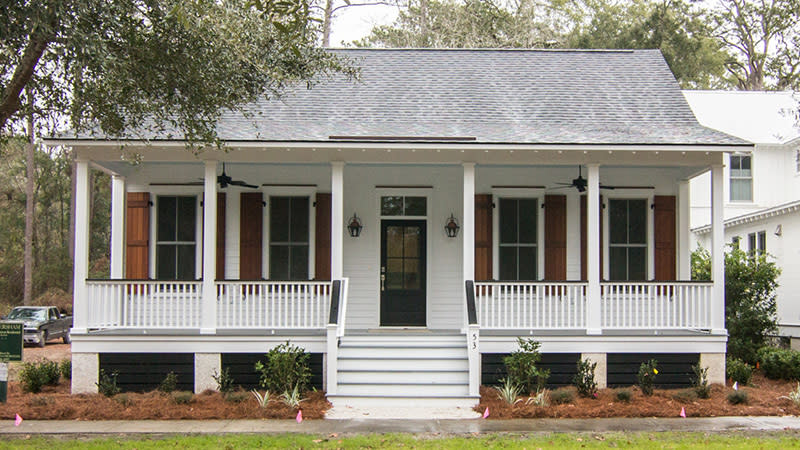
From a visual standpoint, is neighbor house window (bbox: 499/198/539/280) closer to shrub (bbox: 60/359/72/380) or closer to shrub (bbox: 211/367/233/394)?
shrub (bbox: 211/367/233/394)

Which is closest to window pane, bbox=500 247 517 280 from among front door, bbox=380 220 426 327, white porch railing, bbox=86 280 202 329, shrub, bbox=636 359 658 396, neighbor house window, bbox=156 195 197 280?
front door, bbox=380 220 426 327

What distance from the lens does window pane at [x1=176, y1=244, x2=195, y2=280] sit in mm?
13672

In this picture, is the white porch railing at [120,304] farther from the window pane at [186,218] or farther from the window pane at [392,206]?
the window pane at [392,206]

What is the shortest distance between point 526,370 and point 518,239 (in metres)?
3.08

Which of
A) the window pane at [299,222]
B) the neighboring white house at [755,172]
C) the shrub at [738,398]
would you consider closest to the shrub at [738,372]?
the shrub at [738,398]

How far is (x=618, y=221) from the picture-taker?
13891 millimetres

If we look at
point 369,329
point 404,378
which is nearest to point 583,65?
point 369,329

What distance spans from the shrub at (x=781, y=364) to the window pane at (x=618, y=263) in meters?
2.78

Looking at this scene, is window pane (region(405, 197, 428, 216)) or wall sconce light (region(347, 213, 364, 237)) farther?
window pane (region(405, 197, 428, 216))

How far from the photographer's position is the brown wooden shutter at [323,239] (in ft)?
44.7

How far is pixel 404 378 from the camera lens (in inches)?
452

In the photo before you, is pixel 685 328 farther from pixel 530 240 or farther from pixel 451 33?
pixel 451 33

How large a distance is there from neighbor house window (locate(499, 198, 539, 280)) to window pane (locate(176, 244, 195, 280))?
524 centimetres

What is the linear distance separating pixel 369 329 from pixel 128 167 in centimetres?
488
